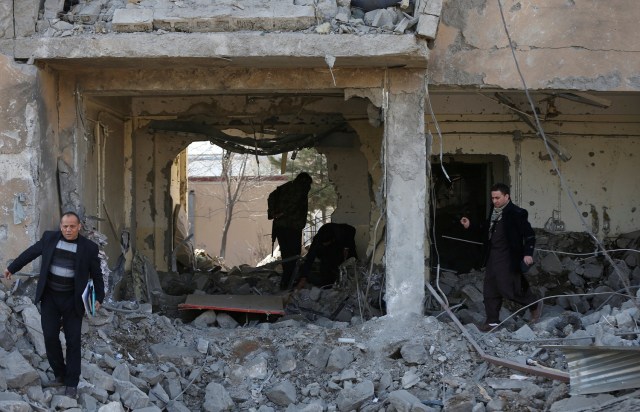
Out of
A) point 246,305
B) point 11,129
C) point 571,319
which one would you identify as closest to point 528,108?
point 571,319

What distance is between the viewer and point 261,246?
95.6ft

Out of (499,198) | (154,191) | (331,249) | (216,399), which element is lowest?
(216,399)

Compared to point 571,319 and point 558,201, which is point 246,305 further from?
point 558,201

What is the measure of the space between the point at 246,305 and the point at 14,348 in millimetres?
3365

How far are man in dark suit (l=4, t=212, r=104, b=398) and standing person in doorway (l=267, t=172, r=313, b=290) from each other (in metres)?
6.20

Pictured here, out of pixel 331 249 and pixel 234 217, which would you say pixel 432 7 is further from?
pixel 234 217

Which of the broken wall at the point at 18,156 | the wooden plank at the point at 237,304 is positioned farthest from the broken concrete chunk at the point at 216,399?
the broken wall at the point at 18,156

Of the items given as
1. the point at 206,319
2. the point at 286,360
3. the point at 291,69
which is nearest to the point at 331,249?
the point at 206,319

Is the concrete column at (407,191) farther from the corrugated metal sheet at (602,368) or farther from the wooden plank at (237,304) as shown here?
the corrugated metal sheet at (602,368)

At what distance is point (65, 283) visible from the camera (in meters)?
7.58

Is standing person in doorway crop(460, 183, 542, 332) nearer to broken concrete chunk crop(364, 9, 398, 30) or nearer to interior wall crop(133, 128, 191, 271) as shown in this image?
broken concrete chunk crop(364, 9, 398, 30)

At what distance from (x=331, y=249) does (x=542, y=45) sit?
4.41 m

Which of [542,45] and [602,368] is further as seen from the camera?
[542,45]

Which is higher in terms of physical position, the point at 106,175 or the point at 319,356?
the point at 106,175
